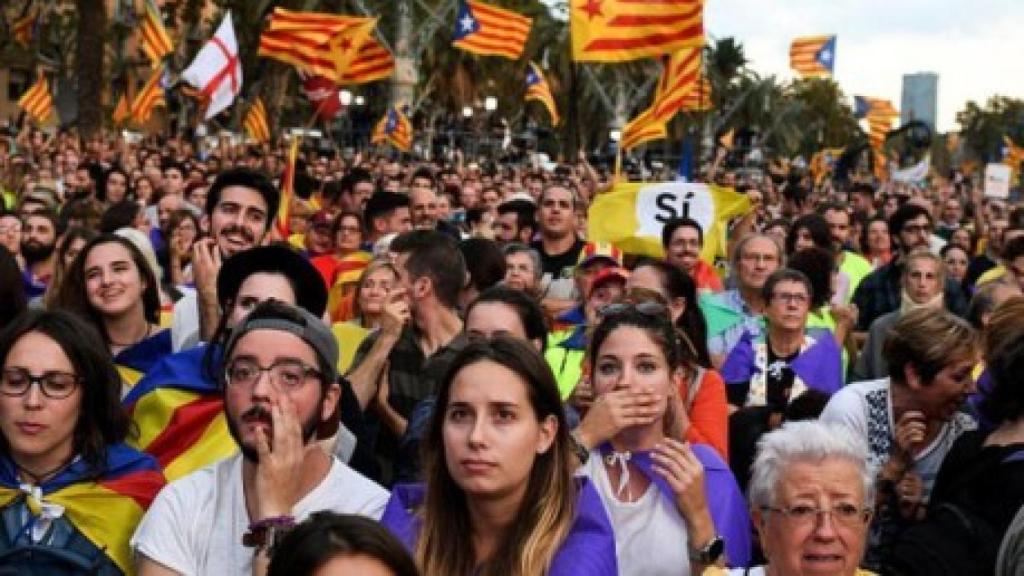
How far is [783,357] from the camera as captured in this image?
7.66 m

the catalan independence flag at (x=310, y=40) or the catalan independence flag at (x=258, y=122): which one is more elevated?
the catalan independence flag at (x=310, y=40)

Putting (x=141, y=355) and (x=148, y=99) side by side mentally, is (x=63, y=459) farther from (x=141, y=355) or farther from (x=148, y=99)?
(x=148, y=99)

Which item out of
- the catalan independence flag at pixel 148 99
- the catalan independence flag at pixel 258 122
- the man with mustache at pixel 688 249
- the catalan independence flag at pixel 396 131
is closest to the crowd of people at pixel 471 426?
the man with mustache at pixel 688 249

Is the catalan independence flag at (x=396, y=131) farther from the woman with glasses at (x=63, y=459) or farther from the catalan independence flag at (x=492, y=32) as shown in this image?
the woman with glasses at (x=63, y=459)

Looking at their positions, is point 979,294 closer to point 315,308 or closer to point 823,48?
point 315,308

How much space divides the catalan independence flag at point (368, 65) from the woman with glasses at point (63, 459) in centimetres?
1605

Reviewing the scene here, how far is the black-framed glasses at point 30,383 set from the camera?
4391 millimetres

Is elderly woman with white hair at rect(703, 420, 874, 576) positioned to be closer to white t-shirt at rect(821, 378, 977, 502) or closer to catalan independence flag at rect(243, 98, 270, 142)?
white t-shirt at rect(821, 378, 977, 502)

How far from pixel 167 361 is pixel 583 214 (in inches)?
323

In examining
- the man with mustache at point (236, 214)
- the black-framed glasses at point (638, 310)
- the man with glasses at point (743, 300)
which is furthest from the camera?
the man with glasses at point (743, 300)

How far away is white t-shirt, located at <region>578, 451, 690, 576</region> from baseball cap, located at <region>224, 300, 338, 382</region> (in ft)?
2.42

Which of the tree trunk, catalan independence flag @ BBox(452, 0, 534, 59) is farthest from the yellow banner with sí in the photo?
the tree trunk

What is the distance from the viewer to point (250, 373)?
4.18 m

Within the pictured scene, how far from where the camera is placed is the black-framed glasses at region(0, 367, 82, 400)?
439 centimetres
